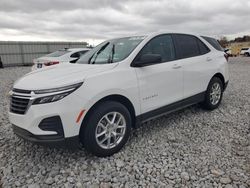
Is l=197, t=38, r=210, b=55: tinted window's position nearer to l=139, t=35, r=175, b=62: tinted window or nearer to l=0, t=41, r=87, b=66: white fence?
l=139, t=35, r=175, b=62: tinted window

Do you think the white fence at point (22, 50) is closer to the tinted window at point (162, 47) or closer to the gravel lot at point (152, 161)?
the gravel lot at point (152, 161)

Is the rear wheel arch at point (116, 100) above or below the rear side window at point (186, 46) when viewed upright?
below

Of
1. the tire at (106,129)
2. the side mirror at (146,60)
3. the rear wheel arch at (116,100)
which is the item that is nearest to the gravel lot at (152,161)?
the tire at (106,129)

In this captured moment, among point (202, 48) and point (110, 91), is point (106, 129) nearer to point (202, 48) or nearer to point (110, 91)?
point (110, 91)

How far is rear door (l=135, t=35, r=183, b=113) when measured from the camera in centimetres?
340

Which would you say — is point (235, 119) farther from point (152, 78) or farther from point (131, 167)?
point (131, 167)

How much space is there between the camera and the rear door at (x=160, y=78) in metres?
3.40

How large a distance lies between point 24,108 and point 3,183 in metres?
0.91

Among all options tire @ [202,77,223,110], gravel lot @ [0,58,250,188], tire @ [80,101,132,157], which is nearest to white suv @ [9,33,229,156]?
tire @ [80,101,132,157]

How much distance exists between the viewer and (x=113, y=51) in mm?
3787

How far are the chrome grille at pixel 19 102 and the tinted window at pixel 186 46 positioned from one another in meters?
2.68

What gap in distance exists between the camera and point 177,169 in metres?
2.80

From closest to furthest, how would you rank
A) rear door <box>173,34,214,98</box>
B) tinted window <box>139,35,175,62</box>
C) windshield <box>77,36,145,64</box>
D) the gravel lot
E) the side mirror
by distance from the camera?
the gravel lot → the side mirror → windshield <box>77,36,145,64</box> → tinted window <box>139,35,175,62</box> → rear door <box>173,34,214,98</box>

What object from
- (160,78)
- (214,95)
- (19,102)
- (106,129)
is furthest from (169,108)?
(19,102)
